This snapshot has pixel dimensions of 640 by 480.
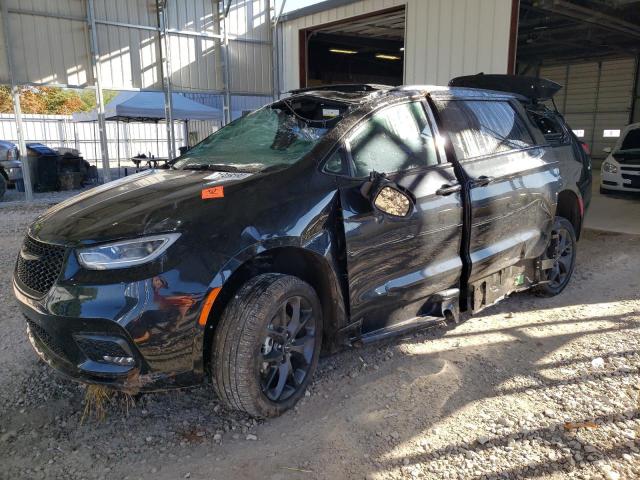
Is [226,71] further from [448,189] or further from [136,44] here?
[448,189]

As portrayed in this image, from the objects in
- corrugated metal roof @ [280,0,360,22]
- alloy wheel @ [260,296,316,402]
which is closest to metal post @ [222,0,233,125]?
corrugated metal roof @ [280,0,360,22]

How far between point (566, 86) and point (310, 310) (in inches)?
954

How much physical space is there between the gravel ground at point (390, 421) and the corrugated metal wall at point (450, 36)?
578 centimetres

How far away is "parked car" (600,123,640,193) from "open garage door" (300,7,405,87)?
553 cm

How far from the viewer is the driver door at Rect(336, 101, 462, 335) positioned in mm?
3039

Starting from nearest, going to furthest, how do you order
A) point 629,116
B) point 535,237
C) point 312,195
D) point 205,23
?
1. point 312,195
2. point 535,237
3. point 205,23
4. point 629,116

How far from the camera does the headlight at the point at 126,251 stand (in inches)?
95.7

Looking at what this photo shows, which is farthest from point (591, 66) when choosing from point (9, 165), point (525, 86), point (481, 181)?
point (481, 181)

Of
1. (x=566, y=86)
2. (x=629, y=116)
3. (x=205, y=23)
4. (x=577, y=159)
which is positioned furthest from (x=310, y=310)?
(x=566, y=86)

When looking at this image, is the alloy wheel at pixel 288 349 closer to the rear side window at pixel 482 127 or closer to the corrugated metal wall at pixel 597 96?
the rear side window at pixel 482 127

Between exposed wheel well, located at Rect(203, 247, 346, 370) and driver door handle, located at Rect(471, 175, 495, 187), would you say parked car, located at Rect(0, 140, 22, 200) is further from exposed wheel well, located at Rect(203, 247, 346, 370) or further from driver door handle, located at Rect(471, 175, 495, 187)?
driver door handle, located at Rect(471, 175, 495, 187)

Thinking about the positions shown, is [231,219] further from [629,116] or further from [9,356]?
A: [629,116]

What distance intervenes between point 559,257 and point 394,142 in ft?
8.00

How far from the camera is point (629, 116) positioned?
2086 centimetres
